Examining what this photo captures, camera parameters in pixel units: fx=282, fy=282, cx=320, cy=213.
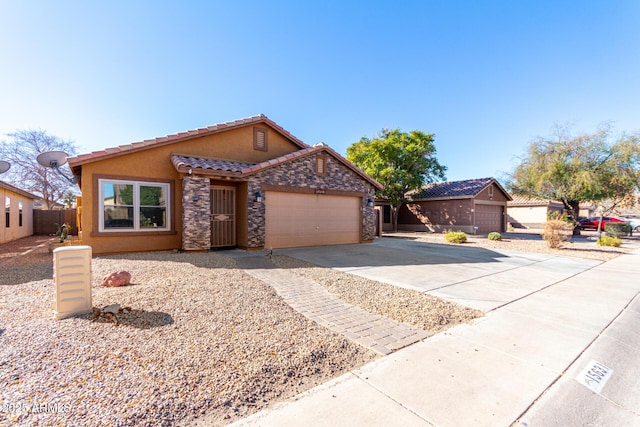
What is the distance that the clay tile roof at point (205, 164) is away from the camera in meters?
9.82

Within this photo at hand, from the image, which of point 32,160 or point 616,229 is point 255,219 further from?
point 32,160

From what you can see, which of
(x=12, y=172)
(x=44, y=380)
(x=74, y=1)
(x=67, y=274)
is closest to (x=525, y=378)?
(x=44, y=380)

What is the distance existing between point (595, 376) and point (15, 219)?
23316 millimetres

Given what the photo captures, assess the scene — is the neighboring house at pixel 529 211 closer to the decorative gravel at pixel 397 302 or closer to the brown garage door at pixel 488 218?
the brown garage door at pixel 488 218

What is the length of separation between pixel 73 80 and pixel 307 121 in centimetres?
1300

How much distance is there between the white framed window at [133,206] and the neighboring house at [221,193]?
0.09 feet

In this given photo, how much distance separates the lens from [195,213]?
10055 millimetres

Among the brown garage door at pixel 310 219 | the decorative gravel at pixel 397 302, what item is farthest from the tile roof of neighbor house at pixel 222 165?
the decorative gravel at pixel 397 302

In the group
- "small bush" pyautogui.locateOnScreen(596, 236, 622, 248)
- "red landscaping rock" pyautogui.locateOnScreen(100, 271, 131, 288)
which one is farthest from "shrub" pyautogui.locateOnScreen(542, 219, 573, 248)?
"red landscaping rock" pyautogui.locateOnScreen(100, 271, 131, 288)

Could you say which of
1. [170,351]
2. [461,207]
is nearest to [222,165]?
[170,351]

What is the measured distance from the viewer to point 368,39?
1333 cm

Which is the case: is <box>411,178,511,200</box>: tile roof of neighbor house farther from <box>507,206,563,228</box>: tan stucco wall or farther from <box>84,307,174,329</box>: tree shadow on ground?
<box>84,307,174,329</box>: tree shadow on ground

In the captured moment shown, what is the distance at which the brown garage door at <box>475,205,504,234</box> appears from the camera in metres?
23.0

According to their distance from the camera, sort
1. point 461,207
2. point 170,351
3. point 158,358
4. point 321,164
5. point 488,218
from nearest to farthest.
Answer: point 158,358 < point 170,351 < point 321,164 < point 461,207 < point 488,218
